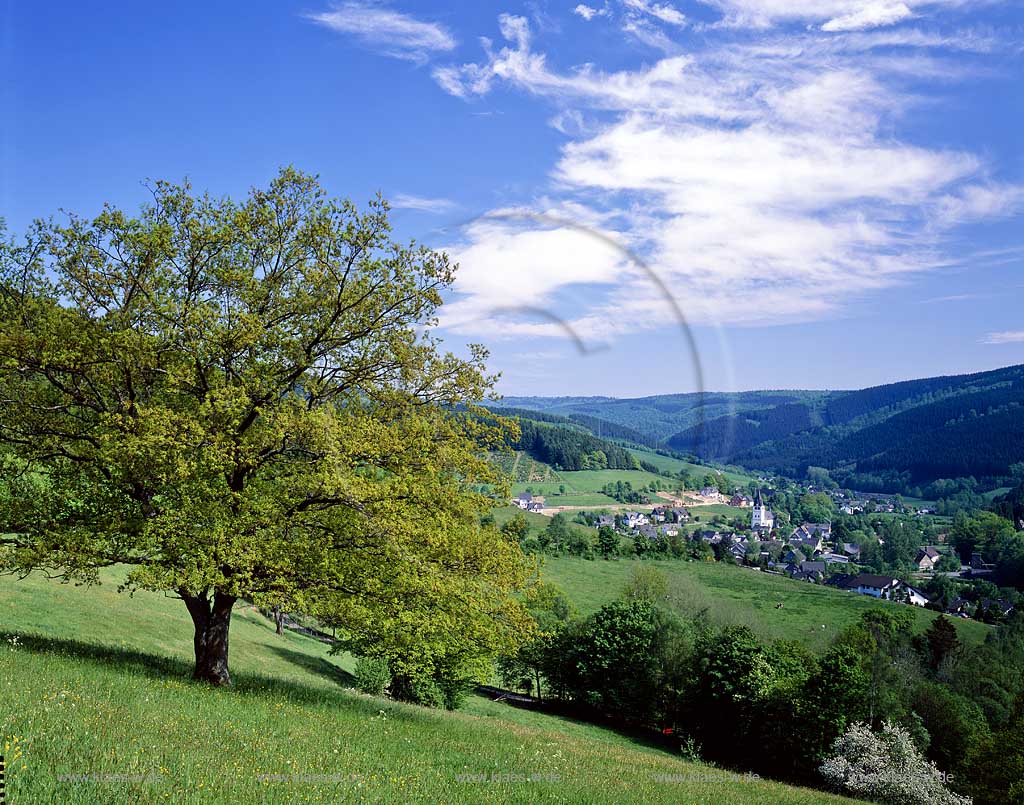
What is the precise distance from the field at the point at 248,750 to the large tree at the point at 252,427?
2.12m

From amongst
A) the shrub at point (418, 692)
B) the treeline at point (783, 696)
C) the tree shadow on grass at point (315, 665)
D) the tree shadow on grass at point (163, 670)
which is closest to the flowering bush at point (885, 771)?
the treeline at point (783, 696)

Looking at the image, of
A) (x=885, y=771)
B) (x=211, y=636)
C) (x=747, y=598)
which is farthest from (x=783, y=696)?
(x=747, y=598)

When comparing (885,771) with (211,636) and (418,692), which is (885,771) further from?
(211,636)

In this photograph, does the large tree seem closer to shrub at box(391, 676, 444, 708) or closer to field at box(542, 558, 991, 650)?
shrub at box(391, 676, 444, 708)

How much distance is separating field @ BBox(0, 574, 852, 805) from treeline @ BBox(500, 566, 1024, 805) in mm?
23055

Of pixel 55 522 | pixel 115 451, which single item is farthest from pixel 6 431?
pixel 115 451

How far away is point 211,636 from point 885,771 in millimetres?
38852

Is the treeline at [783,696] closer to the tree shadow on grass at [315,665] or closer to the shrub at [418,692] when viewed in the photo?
the shrub at [418,692]

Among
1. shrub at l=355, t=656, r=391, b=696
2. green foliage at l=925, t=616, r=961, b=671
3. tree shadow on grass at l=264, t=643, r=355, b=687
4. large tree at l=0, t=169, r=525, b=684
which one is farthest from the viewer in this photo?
green foliage at l=925, t=616, r=961, b=671

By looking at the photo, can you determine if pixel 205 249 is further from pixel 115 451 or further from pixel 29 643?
pixel 29 643

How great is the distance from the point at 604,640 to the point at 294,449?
55104 mm

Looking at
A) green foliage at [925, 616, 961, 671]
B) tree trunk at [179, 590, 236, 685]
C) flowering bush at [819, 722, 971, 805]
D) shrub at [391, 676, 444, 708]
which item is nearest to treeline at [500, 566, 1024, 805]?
flowering bush at [819, 722, 971, 805]

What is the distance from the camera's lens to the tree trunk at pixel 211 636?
1697 centimetres

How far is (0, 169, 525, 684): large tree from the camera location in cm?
1517
